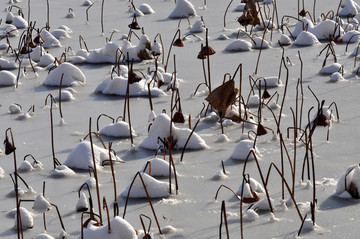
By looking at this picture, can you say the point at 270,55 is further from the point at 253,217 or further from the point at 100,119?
the point at 253,217

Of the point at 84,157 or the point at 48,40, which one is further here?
the point at 48,40

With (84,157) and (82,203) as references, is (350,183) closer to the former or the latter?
(82,203)

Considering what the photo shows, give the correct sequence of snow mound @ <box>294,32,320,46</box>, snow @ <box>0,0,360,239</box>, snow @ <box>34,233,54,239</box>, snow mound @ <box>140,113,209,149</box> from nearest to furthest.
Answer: snow @ <box>34,233,54,239</box> → snow @ <box>0,0,360,239</box> → snow mound @ <box>140,113,209,149</box> → snow mound @ <box>294,32,320,46</box>

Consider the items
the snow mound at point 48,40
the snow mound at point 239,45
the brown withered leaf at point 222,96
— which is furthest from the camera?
Answer: the snow mound at point 48,40

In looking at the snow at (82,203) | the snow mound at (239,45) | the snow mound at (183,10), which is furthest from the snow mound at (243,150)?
the snow mound at (183,10)

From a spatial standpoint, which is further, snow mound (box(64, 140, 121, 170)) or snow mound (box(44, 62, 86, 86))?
snow mound (box(44, 62, 86, 86))

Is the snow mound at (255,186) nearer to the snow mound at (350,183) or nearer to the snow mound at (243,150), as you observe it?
the snow mound at (350,183)

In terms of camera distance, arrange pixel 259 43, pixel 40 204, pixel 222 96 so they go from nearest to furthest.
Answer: pixel 40 204, pixel 222 96, pixel 259 43

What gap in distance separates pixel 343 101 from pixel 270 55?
203cm

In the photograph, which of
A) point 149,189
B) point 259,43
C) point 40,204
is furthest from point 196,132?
point 259,43

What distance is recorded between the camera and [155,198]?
17.3 ft

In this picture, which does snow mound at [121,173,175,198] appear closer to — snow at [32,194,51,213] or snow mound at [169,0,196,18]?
snow at [32,194,51,213]

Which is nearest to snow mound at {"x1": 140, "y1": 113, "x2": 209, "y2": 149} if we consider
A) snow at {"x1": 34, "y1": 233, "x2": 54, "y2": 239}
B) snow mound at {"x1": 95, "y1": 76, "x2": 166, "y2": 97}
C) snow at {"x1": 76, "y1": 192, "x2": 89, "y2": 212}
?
snow at {"x1": 76, "y1": 192, "x2": 89, "y2": 212}

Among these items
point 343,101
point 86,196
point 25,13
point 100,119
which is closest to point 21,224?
point 86,196
